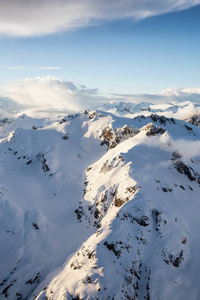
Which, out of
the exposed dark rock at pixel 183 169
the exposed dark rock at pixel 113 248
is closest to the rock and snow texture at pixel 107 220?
the exposed dark rock at pixel 113 248

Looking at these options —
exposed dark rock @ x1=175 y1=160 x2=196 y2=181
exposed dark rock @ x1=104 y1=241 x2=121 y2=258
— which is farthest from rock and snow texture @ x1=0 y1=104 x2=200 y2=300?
exposed dark rock @ x1=175 y1=160 x2=196 y2=181

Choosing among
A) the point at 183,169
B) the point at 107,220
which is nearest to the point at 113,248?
the point at 107,220

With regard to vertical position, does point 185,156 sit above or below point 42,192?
above

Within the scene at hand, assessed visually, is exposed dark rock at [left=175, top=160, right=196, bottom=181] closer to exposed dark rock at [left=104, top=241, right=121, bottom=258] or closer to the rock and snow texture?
the rock and snow texture

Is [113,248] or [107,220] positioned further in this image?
[107,220]

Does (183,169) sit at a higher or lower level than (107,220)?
higher

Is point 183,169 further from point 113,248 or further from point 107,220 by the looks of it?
point 113,248

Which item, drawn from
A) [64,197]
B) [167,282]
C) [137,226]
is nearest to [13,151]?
[64,197]

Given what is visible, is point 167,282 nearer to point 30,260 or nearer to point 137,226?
point 137,226

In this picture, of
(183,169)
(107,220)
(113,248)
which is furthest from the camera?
(183,169)
